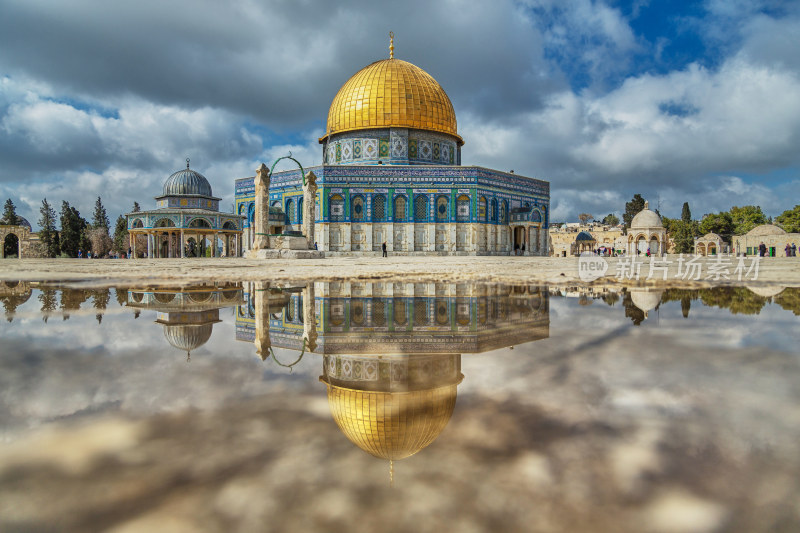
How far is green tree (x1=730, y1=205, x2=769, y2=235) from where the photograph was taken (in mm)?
53562

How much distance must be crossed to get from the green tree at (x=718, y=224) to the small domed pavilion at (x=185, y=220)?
183 ft

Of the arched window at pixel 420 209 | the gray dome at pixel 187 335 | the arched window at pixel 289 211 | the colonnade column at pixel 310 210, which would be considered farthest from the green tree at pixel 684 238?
the gray dome at pixel 187 335

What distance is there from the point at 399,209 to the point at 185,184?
64.6ft

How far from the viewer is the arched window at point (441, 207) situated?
96.2 feet

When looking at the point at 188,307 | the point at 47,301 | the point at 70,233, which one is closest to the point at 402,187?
the point at 47,301

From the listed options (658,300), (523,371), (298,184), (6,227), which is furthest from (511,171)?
(6,227)

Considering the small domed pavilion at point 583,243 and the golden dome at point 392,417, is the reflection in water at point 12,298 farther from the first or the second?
the small domed pavilion at point 583,243

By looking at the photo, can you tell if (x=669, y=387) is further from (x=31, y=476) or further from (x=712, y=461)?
(x=31, y=476)

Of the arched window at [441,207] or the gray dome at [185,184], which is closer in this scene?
the arched window at [441,207]

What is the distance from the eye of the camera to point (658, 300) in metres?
4.32

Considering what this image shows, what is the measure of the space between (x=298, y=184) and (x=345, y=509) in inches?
1206

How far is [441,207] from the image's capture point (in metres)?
29.4

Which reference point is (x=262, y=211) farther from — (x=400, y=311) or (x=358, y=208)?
(x=400, y=311)

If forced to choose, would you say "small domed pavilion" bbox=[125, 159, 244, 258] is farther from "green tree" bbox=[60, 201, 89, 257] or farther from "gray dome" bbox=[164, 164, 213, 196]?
"green tree" bbox=[60, 201, 89, 257]
